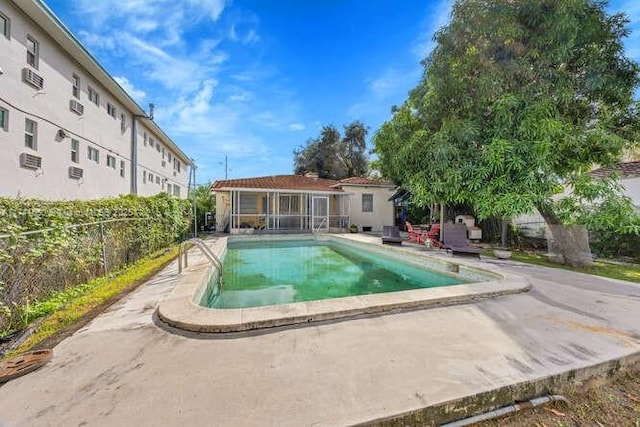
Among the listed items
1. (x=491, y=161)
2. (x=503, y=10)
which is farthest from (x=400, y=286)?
(x=503, y=10)

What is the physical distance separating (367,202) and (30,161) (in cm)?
1660

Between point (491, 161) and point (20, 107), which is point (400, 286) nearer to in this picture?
point (491, 161)

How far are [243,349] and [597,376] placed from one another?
3.74 metres

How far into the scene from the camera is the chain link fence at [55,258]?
A: 12.6 ft

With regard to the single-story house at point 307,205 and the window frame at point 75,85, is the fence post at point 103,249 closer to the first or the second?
the window frame at point 75,85

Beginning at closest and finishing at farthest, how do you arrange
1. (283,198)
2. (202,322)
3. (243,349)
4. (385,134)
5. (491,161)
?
(243,349) → (202,322) → (491,161) → (385,134) → (283,198)

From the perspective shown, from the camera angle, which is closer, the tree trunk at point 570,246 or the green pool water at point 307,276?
the green pool water at point 307,276

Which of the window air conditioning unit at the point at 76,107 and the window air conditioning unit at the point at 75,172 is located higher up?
the window air conditioning unit at the point at 76,107

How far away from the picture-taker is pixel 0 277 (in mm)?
3643

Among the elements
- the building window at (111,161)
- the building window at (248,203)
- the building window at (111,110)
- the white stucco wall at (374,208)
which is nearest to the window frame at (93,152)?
the building window at (111,161)

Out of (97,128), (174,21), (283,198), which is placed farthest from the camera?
(283,198)

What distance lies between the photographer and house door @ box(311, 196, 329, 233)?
1853 centimetres

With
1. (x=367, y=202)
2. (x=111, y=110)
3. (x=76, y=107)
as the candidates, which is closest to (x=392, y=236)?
(x=367, y=202)

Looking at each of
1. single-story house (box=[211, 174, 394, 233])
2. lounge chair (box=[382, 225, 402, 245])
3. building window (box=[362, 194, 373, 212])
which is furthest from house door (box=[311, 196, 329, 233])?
lounge chair (box=[382, 225, 402, 245])
